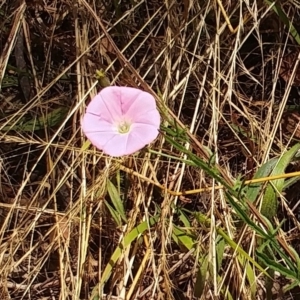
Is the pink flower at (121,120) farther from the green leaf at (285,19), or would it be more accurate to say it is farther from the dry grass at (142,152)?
the green leaf at (285,19)

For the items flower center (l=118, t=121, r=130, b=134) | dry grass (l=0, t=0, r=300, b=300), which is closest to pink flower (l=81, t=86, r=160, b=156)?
flower center (l=118, t=121, r=130, b=134)

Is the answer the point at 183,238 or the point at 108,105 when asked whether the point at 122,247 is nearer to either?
the point at 183,238

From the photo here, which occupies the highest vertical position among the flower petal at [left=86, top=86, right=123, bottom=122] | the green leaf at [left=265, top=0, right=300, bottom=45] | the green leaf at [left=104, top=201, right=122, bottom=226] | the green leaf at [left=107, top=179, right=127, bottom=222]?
the green leaf at [left=265, top=0, right=300, bottom=45]

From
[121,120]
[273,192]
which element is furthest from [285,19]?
[121,120]

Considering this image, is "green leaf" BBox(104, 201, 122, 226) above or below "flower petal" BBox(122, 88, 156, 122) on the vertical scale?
below

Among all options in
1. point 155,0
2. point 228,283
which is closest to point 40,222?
point 228,283

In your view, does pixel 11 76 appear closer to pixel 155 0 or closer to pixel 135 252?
pixel 155 0

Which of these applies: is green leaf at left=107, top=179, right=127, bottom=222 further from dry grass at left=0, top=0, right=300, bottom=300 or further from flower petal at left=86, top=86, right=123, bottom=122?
flower petal at left=86, top=86, right=123, bottom=122
